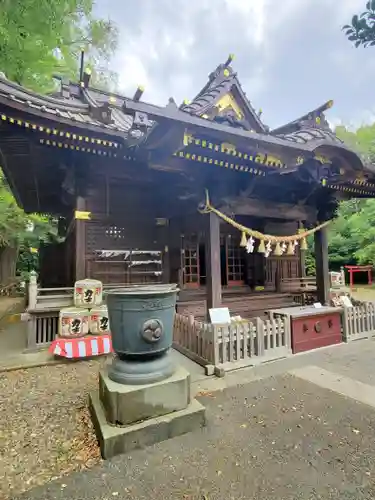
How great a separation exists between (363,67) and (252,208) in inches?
155

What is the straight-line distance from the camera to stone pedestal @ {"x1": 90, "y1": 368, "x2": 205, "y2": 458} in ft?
7.68

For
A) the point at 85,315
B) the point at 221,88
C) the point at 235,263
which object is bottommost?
the point at 85,315

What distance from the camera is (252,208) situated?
6.23 metres

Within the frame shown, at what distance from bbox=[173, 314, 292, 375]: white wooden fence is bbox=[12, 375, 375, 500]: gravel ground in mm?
1155

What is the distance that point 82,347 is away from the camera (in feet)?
15.8

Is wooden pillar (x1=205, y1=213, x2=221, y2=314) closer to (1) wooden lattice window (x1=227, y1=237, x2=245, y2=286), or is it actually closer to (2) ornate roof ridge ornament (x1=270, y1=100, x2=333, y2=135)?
(1) wooden lattice window (x1=227, y1=237, x2=245, y2=286)

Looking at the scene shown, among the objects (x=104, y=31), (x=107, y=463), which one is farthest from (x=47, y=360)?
(x=104, y=31)

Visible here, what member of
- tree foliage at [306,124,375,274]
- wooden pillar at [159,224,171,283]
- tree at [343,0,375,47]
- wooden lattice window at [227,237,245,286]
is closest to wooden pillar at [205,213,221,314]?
wooden pillar at [159,224,171,283]

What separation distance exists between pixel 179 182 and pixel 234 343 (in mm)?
3307

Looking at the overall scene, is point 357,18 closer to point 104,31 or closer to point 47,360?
point 47,360

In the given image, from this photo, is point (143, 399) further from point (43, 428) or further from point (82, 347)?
point (82, 347)

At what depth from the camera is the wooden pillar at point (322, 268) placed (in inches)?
271

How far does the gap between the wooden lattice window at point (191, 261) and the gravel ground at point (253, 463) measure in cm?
513

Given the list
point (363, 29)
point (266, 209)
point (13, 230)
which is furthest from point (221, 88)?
point (13, 230)
